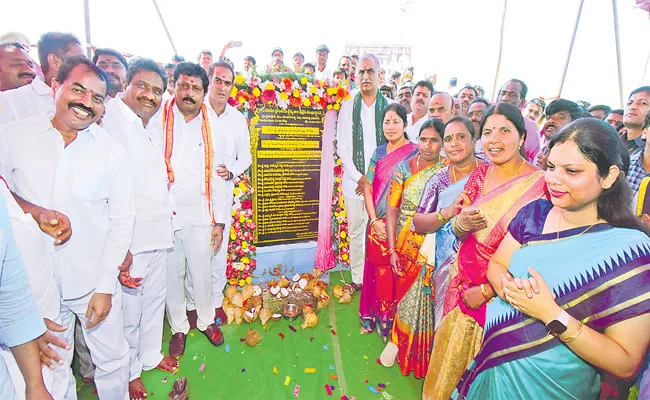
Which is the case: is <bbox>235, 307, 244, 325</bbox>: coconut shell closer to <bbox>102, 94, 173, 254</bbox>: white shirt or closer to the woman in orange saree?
<bbox>102, 94, 173, 254</bbox>: white shirt

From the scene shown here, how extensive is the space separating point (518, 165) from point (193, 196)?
280cm

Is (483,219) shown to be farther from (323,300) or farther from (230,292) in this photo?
(230,292)

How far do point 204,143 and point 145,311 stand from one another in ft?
5.44

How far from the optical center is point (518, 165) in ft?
7.04

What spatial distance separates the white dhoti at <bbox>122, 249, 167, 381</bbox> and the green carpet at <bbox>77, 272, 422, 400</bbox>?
0.65 feet

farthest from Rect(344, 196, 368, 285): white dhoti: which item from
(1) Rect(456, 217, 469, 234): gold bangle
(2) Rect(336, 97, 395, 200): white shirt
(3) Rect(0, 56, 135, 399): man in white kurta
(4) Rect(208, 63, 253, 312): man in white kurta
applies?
(3) Rect(0, 56, 135, 399): man in white kurta

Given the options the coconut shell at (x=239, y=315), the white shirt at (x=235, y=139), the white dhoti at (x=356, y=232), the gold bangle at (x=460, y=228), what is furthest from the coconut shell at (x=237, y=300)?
the gold bangle at (x=460, y=228)

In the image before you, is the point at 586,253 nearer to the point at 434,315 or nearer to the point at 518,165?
the point at 518,165

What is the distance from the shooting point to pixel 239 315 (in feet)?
12.6

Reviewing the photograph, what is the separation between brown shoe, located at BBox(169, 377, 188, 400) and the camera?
2691 mm

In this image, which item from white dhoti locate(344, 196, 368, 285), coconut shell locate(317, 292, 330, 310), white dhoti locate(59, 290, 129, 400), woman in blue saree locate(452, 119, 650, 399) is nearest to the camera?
woman in blue saree locate(452, 119, 650, 399)

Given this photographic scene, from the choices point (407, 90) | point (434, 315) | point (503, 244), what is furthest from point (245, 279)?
point (407, 90)

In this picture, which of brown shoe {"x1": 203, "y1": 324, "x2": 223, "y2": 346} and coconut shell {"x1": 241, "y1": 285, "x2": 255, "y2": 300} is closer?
brown shoe {"x1": 203, "y1": 324, "x2": 223, "y2": 346}

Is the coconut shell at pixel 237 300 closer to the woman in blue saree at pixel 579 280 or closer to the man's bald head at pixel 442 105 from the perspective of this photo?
the woman in blue saree at pixel 579 280
